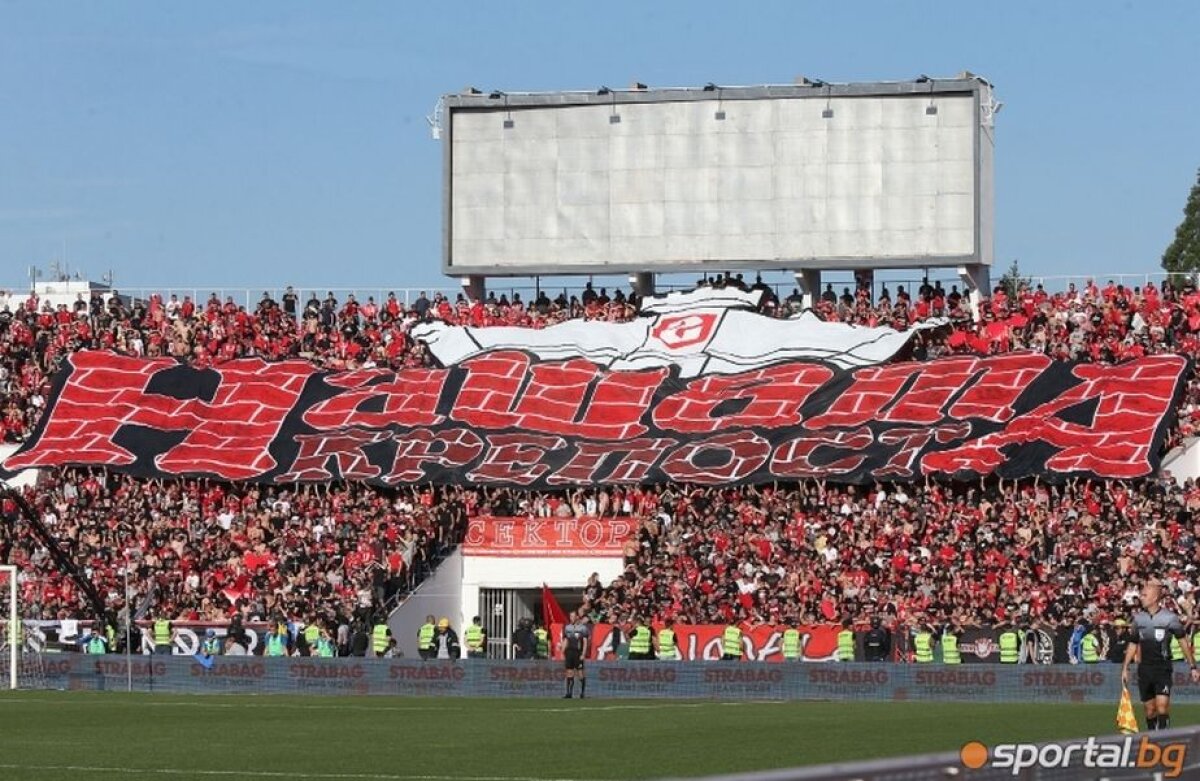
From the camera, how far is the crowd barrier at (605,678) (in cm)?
3916

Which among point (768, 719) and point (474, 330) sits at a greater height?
point (474, 330)

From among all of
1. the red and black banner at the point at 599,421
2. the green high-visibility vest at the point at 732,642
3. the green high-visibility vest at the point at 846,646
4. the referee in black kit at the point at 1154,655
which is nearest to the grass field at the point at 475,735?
the referee in black kit at the point at 1154,655

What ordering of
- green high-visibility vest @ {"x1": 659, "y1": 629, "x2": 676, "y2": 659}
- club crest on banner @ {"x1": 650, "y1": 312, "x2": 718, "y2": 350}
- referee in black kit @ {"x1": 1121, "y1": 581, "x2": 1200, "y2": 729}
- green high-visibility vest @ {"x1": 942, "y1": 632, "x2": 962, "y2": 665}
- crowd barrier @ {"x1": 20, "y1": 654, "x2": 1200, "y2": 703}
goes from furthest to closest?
club crest on banner @ {"x1": 650, "y1": 312, "x2": 718, "y2": 350}, green high-visibility vest @ {"x1": 659, "y1": 629, "x2": 676, "y2": 659}, green high-visibility vest @ {"x1": 942, "y1": 632, "x2": 962, "y2": 665}, crowd barrier @ {"x1": 20, "y1": 654, "x2": 1200, "y2": 703}, referee in black kit @ {"x1": 1121, "y1": 581, "x2": 1200, "y2": 729}

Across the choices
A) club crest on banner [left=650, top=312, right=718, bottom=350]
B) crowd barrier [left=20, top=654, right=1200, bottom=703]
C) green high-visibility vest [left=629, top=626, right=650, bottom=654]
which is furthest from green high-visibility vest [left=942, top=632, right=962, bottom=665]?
club crest on banner [left=650, top=312, right=718, bottom=350]

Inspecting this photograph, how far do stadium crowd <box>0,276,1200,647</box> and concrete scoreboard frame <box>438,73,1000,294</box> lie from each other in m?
1.27

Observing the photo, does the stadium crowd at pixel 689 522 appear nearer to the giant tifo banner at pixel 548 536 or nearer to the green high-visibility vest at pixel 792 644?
the giant tifo banner at pixel 548 536

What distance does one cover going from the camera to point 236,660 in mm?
44062

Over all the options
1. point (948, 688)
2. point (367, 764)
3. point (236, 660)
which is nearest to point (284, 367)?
point (236, 660)

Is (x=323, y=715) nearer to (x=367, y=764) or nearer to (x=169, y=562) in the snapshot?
(x=367, y=764)

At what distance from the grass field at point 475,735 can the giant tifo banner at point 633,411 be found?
14.2 meters

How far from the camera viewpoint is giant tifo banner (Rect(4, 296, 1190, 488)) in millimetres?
51594

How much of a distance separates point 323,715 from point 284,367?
2709cm

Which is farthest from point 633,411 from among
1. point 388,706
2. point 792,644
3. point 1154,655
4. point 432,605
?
point 1154,655

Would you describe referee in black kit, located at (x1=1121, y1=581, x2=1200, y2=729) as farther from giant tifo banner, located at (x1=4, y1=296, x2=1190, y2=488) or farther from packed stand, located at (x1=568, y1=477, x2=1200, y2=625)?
giant tifo banner, located at (x1=4, y1=296, x2=1190, y2=488)
